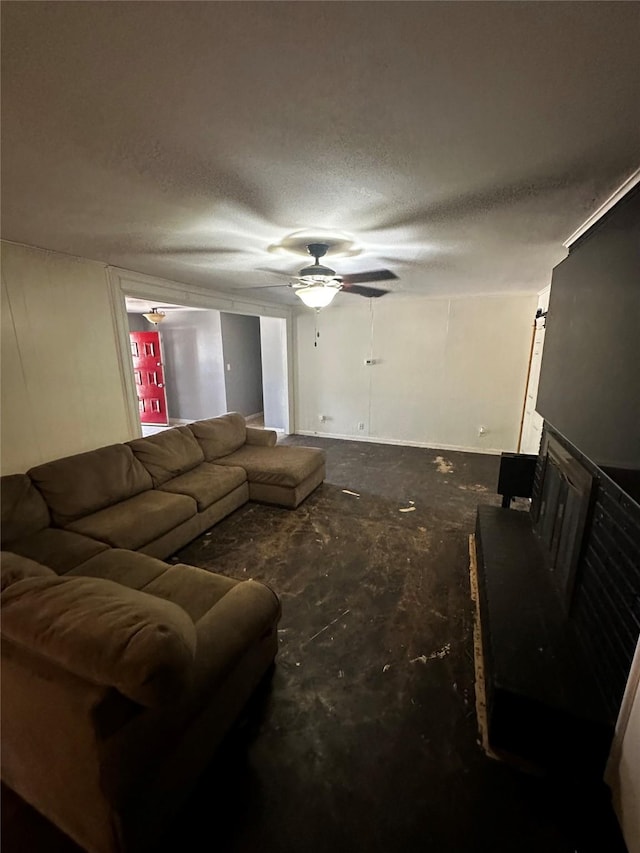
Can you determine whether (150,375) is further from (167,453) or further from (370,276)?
(370,276)

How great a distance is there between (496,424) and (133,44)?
17.8 feet

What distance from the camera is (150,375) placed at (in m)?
6.83

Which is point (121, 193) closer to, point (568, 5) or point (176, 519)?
point (568, 5)

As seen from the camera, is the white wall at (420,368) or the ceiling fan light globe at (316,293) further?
the white wall at (420,368)

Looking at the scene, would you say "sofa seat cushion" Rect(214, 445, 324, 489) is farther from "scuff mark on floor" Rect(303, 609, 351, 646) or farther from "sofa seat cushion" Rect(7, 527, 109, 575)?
"sofa seat cushion" Rect(7, 527, 109, 575)

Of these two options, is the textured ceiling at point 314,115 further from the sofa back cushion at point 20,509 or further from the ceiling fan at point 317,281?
the sofa back cushion at point 20,509

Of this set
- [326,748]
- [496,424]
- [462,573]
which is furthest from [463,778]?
[496,424]

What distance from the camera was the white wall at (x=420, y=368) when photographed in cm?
500

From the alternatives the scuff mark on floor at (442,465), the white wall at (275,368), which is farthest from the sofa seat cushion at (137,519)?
the white wall at (275,368)

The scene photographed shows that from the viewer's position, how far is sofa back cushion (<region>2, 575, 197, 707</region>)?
2.98ft

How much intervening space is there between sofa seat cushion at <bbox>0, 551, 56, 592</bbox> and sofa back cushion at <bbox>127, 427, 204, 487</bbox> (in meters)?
1.73

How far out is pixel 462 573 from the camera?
8.47ft

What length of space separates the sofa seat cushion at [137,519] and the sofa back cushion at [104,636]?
1.25 m

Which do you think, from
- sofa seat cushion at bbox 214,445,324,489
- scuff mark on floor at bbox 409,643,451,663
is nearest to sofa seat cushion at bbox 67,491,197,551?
sofa seat cushion at bbox 214,445,324,489
